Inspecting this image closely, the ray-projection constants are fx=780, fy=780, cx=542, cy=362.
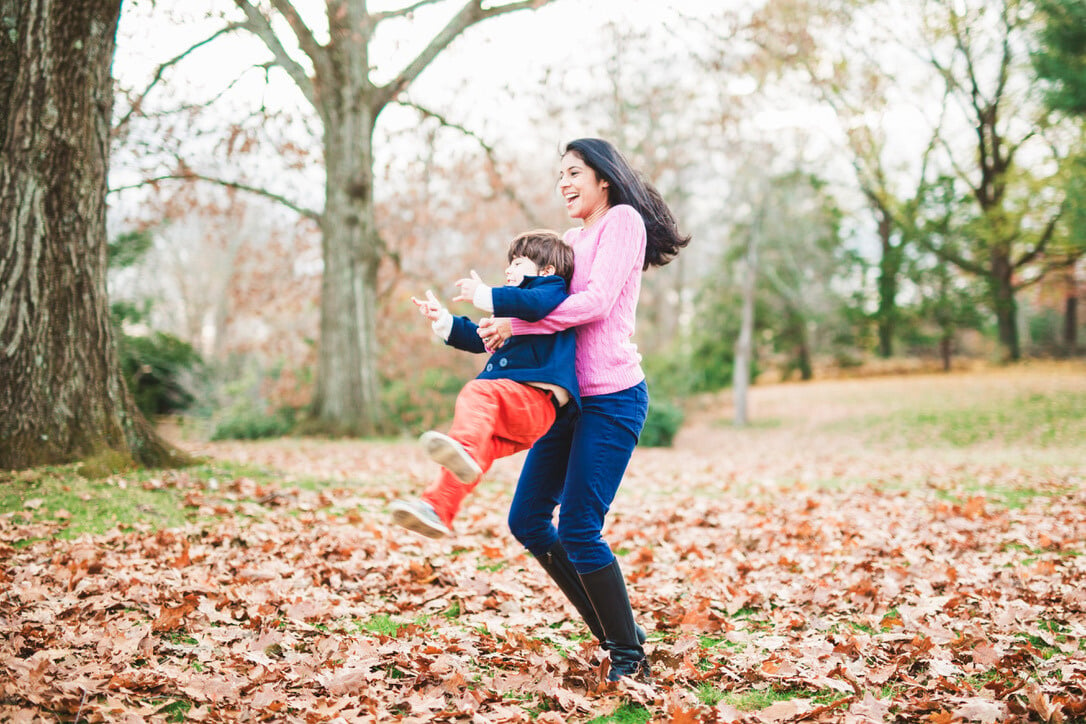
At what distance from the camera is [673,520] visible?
21.3 feet

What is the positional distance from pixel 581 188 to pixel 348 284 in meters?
10.4

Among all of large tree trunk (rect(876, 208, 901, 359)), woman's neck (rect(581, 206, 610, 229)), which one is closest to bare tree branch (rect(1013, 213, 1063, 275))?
large tree trunk (rect(876, 208, 901, 359))

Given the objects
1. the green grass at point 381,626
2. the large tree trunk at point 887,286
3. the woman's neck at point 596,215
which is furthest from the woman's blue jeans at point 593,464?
the large tree trunk at point 887,286

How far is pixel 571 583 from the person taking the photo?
3230mm

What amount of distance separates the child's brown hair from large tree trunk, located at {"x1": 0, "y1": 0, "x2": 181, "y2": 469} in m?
4.33

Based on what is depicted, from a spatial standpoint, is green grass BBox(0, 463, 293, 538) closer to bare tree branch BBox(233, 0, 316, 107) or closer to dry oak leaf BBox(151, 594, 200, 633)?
dry oak leaf BBox(151, 594, 200, 633)

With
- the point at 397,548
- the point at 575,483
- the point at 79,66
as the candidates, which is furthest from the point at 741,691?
the point at 79,66

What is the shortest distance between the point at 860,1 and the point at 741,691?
22.8m

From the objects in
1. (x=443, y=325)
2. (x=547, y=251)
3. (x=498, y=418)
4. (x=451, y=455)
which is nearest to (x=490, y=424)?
(x=498, y=418)

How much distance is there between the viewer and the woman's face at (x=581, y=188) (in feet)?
10.2

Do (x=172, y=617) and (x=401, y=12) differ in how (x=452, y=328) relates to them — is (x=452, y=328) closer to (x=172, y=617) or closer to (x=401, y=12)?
(x=172, y=617)

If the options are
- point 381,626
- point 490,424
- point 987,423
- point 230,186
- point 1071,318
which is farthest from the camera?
point 1071,318

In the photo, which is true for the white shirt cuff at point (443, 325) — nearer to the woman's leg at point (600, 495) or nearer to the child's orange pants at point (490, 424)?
the child's orange pants at point (490, 424)

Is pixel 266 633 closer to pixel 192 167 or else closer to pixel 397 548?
pixel 397 548
